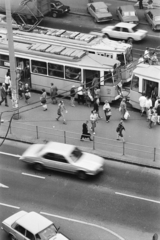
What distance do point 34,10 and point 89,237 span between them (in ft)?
82.5

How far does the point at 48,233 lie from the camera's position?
1973 centimetres

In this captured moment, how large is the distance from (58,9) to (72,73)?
1395 centimetres

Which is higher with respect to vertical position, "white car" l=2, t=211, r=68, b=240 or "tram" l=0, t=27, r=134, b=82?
"tram" l=0, t=27, r=134, b=82

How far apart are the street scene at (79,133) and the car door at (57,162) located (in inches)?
1.8

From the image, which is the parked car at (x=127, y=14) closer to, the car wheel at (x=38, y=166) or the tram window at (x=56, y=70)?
the tram window at (x=56, y=70)

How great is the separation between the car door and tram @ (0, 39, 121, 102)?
7.26 metres

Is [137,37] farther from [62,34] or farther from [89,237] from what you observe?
[89,237]

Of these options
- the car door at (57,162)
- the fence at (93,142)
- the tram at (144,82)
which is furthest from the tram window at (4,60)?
the car door at (57,162)

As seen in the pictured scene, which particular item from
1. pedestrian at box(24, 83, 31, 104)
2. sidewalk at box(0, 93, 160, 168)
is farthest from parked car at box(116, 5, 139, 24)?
pedestrian at box(24, 83, 31, 104)

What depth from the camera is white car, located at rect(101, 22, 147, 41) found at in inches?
1551

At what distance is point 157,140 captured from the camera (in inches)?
1096

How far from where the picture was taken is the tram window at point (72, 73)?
31.9 meters

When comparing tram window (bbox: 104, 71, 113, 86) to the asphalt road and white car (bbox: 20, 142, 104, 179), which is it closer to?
the asphalt road

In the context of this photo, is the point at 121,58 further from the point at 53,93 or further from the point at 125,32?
the point at 125,32
